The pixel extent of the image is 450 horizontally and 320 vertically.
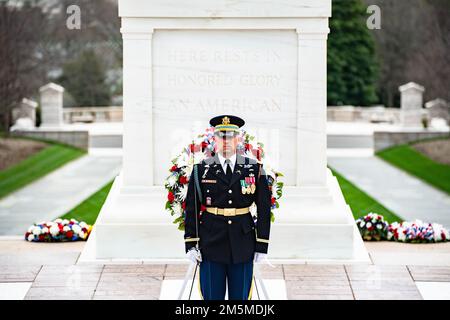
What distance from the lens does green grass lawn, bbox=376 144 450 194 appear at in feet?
60.3

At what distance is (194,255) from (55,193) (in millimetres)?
10664

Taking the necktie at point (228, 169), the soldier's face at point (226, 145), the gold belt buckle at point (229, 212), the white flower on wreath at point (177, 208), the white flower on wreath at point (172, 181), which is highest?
the soldier's face at point (226, 145)

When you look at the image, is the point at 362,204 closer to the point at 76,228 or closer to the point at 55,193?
the point at 55,193

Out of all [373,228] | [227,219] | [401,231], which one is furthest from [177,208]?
[401,231]

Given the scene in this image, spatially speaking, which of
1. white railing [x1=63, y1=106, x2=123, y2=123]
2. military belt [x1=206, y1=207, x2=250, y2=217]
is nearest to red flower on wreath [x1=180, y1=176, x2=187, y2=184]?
military belt [x1=206, y1=207, x2=250, y2=217]

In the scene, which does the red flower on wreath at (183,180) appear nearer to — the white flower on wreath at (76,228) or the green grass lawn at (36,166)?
the white flower on wreath at (76,228)

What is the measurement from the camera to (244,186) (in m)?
6.77

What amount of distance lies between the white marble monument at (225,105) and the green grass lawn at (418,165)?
828 cm

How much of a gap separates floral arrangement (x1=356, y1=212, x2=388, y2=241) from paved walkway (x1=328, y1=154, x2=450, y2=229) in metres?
2.77

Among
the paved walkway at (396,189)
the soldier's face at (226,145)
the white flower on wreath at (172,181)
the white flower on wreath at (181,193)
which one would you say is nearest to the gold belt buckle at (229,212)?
the soldier's face at (226,145)

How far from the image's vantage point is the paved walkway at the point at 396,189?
47.5 ft

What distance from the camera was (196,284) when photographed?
8.11 m

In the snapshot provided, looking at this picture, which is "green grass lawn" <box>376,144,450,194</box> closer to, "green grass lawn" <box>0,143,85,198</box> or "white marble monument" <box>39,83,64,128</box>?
"green grass lawn" <box>0,143,85,198</box>

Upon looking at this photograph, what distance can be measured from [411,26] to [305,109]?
3722 centimetres
